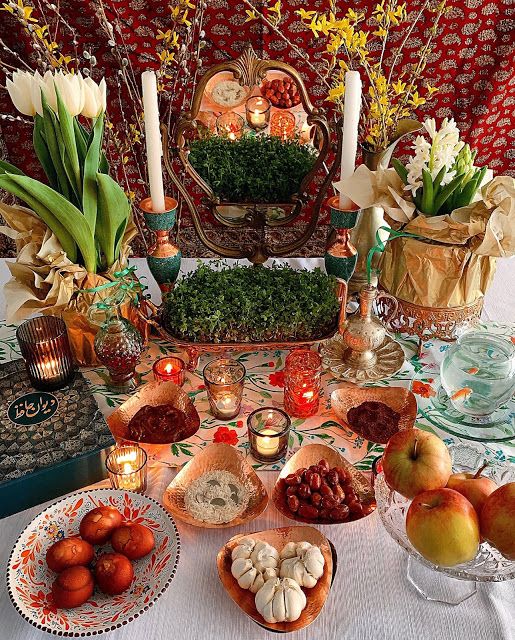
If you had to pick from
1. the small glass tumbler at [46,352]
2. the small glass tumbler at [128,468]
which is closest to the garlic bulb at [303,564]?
the small glass tumbler at [128,468]

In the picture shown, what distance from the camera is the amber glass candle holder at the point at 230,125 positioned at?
1.21m

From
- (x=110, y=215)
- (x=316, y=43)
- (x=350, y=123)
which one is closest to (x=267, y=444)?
(x=110, y=215)

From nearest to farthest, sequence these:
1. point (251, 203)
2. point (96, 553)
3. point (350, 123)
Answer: point (96, 553) → point (350, 123) → point (251, 203)

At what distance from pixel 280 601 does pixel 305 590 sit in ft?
0.17

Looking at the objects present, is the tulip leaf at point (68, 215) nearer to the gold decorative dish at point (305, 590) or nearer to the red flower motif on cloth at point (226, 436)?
the red flower motif on cloth at point (226, 436)

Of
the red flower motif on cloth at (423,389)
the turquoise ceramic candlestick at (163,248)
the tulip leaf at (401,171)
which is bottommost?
the red flower motif on cloth at (423,389)

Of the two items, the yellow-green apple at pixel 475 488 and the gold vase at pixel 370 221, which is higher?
the gold vase at pixel 370 221

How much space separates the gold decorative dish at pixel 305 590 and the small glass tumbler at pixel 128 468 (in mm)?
179

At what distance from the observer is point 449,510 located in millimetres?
704

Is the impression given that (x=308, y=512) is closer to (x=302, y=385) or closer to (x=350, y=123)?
(x=302, y=385)

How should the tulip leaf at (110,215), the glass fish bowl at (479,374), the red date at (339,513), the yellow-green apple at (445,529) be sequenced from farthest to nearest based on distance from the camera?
the tulip leaf at (110,215) < the glass fish bowl at (479,374) < the red date at (339,513) < the yellow-green apple at (445,529)

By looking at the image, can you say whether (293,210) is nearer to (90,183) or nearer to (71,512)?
(90,183)

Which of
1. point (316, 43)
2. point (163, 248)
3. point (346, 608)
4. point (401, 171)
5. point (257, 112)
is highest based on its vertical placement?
point (316, 43)

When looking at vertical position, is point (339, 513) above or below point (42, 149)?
below
